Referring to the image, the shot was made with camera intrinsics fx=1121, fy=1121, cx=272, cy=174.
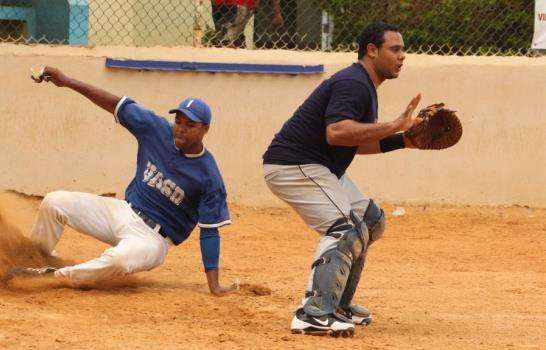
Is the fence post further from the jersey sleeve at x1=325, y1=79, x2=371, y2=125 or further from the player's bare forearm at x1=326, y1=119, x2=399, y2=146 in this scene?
the player's bare forearm at x1=326, y1=119, x2=399, y2=146

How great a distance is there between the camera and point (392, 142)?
6574mm

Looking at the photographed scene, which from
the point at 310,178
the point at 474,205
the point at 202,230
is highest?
the point at 310,178

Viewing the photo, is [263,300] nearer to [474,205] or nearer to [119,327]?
[119,327]

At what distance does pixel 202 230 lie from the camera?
268 inches

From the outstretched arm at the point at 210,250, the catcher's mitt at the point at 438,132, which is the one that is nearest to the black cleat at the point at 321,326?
the outstretched arm at the point at 210,250

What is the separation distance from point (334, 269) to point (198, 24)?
5.46 meters

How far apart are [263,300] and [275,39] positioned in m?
4.87

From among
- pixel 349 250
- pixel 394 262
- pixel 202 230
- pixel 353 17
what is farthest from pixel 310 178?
pixel 353 17

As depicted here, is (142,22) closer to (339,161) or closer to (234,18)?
(234,18)

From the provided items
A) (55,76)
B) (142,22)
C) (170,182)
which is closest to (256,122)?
(142,22)

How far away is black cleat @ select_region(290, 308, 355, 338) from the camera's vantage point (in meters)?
5.88

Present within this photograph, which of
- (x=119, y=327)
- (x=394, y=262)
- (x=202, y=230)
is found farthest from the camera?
(x=394, y=262)

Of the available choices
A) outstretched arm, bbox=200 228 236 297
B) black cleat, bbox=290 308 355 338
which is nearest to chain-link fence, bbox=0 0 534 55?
outstretched arm, bbox=200 228 236 297

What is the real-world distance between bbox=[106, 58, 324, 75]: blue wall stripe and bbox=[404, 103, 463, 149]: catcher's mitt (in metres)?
4.41
